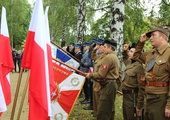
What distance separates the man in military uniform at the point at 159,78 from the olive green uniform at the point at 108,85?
1.32m

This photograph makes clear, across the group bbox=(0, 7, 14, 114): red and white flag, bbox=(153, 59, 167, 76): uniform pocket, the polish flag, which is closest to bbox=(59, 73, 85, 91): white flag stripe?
bbox=(0, 7, 14, 114): red and white flag

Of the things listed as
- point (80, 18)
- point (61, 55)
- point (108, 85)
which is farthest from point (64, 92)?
point (80, 18)

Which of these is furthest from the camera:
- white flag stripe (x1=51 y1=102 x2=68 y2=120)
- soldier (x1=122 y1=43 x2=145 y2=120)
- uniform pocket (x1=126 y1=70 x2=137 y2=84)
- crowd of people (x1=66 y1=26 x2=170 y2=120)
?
white flag stripe (x1=51 y1=102 x2=68 y2=120)

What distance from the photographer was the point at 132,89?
5.05 meters

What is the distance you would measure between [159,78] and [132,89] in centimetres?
140

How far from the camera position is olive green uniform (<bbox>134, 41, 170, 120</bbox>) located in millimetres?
3662

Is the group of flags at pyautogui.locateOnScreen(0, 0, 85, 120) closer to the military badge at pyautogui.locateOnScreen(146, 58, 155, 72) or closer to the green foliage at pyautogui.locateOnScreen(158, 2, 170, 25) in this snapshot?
the military badge at pyautogui.locateOnScreen(146, 58, 155, 72)

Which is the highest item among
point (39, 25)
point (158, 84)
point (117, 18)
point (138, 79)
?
point (117, 18)

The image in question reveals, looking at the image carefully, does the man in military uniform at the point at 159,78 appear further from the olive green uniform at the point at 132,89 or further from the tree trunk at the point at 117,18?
the tree trunk at the point at 117,18

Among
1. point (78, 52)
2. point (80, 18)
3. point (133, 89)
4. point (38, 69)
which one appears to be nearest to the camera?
point (38, 69)

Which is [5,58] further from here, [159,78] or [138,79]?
[159,78]

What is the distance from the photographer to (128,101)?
5148mm

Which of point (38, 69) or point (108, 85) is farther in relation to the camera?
point (108, 85)

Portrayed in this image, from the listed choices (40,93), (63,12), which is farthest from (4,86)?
(63,12)
